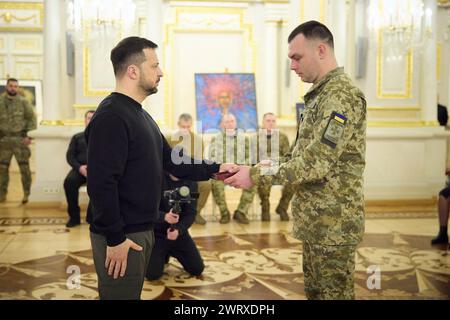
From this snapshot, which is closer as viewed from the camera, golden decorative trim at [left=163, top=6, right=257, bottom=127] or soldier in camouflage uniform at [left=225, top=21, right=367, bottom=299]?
soldier in camouflage uniform at [left=225, top=21, right=367, bottom=299]

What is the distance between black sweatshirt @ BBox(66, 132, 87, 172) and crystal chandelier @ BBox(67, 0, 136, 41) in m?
1.52

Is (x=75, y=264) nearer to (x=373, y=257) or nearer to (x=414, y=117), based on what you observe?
(x=373, y=257)

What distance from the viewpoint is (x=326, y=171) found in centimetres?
254

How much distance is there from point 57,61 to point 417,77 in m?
5.29

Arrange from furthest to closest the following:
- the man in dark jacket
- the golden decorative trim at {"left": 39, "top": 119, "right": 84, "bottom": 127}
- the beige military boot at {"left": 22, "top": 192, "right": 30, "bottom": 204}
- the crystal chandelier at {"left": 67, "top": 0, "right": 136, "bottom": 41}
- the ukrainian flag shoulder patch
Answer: the beige military boot at {"left": 22, "top": 192, "right": 30, "bottom": 204} < the golden decorative trim at {"left": 39, "top": 119, "right": 84, "bottom": 127} < the crystal chandelier at {"left": 67, "top": 0, "right": 136, "bottom": 41} < the man in dark jacket < the ukrainian flag shoulder patch

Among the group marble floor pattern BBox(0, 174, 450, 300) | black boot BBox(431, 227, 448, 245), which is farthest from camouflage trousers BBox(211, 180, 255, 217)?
black boot BBox(431, 227, 448, 245)

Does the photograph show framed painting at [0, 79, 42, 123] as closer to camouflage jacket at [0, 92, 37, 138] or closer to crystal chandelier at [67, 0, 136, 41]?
camouflage jacket at [0, 92, 37, 138]

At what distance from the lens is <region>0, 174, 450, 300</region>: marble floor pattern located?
426cm

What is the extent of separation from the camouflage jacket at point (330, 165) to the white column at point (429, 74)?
20.2 feet

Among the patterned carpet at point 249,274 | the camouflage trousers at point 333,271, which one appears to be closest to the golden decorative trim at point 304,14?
the patterned carpet at point 249,274

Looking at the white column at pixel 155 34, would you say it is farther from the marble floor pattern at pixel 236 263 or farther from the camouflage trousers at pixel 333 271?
the camouflage trousers at pixel 333 271

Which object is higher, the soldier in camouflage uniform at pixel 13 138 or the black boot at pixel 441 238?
the soldier in camouflage uniform at pixel 13 138

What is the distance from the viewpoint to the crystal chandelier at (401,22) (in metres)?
7.76

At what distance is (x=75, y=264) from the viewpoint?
503 centimetres
